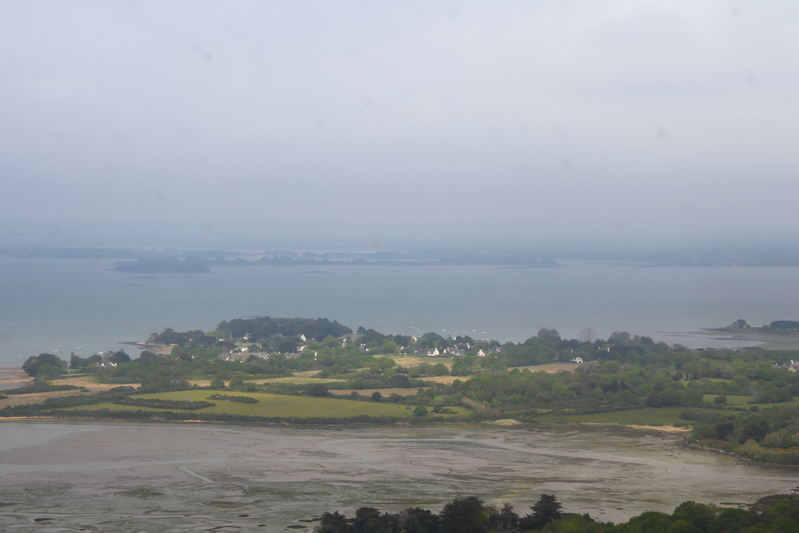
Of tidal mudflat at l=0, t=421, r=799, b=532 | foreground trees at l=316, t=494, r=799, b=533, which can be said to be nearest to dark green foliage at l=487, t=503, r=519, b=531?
foreground trees at l=316, t=494, r=799, b=533

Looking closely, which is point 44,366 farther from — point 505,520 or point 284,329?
point 505,520

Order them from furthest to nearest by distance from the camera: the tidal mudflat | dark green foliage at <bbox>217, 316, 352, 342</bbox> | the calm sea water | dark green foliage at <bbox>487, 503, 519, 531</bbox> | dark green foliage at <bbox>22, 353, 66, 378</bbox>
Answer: the calm sea water → dark green foliage at <bbox>217, 316, 352, 342</bbox> → dark green foliage at <bbox>22, 353, 66, 378</bbox> → the tidal mudflat → dark green foliage at <bbox>487, 503, 519, 531</bbox>

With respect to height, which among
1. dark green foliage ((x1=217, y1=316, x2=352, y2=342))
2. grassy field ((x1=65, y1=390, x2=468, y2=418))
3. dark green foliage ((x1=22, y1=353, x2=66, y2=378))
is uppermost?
dark green foliage ((x1=217, y1=316, x2=352, y2=342))

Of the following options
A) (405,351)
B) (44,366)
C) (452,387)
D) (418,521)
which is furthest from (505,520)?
(405,351)

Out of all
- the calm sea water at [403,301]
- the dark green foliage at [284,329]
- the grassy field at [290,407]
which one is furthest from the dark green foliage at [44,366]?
the dark green foliage at [284,329]

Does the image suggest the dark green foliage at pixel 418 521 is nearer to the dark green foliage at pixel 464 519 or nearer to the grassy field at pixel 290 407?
the dark green foliage at pixel 464 519

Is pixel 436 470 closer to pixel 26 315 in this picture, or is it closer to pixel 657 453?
pixel 657 453

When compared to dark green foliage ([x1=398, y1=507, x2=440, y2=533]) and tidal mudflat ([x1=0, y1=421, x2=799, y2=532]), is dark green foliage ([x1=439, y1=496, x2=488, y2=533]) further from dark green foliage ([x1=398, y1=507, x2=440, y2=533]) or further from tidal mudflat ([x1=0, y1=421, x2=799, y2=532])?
tidal mudflat ([x1=0, y1=421, x2=799, y2=532])
